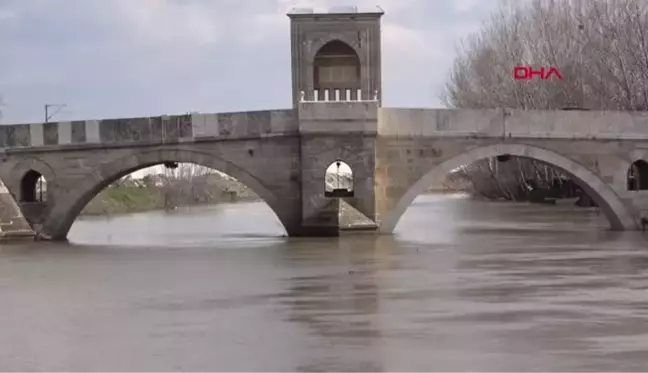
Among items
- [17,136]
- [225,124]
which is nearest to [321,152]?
[225,124]

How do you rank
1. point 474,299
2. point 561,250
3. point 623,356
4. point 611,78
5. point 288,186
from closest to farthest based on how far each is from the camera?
point 623,356 → point 474,299 → point 561,250 → point 288,186 → point 611,78

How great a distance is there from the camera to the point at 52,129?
20.2 meters

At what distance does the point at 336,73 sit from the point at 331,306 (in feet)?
78.2

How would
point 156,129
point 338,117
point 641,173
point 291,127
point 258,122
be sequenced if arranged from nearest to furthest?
point 338,117, point 291,127, point 258,122, point 156,129, point 641,173

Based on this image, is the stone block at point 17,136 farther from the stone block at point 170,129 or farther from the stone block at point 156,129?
the stone block at point 170,129

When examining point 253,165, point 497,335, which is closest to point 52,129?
point 253,165

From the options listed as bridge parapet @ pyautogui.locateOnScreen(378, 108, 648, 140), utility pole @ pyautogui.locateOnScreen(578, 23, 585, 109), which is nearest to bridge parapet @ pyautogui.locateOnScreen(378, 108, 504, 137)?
bridge parapet @ pyautogui.locateOnScreen(378, 108, 648, 140)

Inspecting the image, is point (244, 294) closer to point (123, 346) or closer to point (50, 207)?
point (123, 346)

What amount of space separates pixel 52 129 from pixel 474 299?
40.0ft

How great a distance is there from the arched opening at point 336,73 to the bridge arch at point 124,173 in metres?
13.3

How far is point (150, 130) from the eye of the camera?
65.1ft

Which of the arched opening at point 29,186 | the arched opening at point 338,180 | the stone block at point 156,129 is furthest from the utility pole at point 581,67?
the arched opening at point 29,186

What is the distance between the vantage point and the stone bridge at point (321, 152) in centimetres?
1917

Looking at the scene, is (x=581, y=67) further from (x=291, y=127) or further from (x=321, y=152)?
(x=291, y=127)
